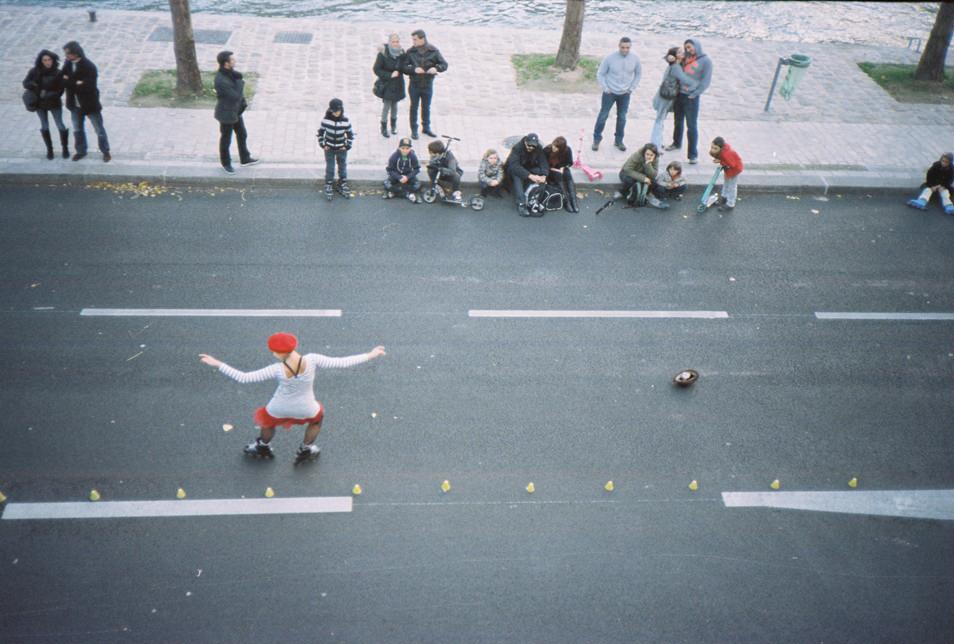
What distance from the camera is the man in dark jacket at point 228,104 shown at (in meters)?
11.0

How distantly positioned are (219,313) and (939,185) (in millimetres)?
10695

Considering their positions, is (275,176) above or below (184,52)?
below

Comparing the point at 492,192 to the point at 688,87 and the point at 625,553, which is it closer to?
the point at 688,87

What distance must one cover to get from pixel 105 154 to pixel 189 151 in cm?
117

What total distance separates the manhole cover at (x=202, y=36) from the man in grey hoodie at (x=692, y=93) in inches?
354

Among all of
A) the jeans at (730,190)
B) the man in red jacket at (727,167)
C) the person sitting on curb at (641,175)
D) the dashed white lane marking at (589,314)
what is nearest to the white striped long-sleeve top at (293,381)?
the dashed white lane marking at (589,314)

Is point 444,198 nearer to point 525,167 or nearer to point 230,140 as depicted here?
point 525,167

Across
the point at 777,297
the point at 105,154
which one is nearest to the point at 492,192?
the point at 777,297

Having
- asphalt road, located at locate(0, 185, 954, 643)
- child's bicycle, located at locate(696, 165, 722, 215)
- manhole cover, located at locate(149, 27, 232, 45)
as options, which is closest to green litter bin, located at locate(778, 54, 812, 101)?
child's bicycle, located at locate(696, 165, 722, 215)

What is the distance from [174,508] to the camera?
6.73 meters

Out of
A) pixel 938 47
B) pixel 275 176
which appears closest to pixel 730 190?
pixel 275 176

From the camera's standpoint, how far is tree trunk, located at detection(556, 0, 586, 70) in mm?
15164

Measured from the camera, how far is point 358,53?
52.7ft

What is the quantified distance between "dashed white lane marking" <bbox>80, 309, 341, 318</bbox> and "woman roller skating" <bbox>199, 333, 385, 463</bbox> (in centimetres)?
224
